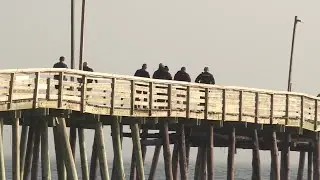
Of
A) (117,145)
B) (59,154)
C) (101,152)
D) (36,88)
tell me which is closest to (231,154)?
(117,145)

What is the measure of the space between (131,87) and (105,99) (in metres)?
1.16

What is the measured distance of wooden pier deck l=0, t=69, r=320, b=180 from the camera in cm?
2873

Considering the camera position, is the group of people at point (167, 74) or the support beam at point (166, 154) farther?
the group of people at point (167, 74)

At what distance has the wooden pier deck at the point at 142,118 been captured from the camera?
28734mm

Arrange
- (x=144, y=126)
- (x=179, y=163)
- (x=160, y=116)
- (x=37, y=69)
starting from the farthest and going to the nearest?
(x=144, y=126), (x=179, y=163), (x=160, y=116), (x=37, y=69)

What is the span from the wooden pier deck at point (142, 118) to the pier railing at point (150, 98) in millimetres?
29

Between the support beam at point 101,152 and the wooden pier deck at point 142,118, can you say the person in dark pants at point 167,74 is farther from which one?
the support beam at point 101,152

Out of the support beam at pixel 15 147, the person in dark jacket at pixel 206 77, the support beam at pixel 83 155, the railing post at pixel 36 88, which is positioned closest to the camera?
the support beam at pixel 15 147

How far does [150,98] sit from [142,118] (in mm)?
783

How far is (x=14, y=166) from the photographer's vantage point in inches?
1118

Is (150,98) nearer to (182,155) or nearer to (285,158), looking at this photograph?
(182,155)

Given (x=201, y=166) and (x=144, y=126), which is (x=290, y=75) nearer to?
(x=201, y=166)

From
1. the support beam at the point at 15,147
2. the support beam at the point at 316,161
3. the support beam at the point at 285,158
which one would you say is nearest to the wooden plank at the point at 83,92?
the support beam at the point at 15,147

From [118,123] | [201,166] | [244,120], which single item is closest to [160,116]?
[118,123]
